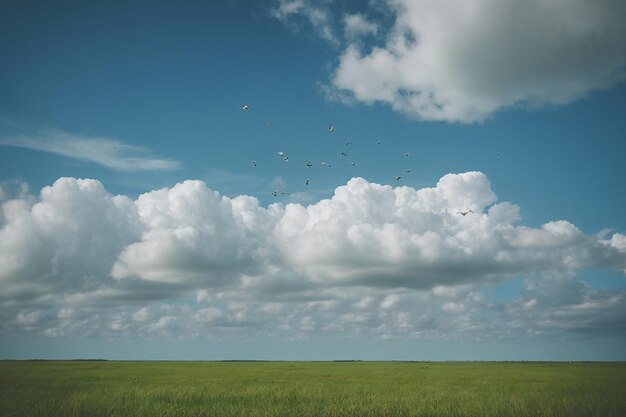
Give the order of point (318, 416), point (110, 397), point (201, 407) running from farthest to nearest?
point (110, 397), point (201, 407), point (318, 416)

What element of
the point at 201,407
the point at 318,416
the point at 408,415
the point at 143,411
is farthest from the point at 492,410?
the point at 143,411

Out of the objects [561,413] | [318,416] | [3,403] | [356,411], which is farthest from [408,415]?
[3,403]

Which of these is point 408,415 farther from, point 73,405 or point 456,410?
point 73,405

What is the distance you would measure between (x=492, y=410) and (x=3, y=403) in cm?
2062

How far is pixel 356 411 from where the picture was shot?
1688 cm

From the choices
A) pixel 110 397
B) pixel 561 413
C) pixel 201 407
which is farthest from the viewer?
pixel 110 397

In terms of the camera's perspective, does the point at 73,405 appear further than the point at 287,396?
No

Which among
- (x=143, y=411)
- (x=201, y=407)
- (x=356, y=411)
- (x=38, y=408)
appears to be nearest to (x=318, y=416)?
(x=356, y=411)

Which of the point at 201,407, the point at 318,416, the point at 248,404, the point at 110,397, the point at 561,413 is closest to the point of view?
the point at 318,416

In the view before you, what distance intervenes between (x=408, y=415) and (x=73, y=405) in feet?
44.3

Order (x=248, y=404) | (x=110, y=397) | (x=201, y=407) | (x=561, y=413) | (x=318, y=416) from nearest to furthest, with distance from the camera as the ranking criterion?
(x=318, y=416) < (x=561, y=413) < (x=201, y=407) < (x=248, y=404) < (x=110, y=397)

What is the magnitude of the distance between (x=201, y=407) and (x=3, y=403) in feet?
28.5

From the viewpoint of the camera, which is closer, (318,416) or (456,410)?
(318,416)

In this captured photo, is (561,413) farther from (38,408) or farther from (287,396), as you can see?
(38,408)
